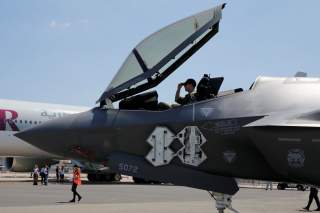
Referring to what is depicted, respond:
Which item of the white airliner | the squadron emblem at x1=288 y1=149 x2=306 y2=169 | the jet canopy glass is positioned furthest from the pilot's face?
the white airliner

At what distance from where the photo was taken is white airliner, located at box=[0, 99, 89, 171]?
1281 inches

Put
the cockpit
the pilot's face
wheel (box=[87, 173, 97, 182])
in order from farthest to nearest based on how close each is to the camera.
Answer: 1. wheel (box=[87, 173, 97, 182])
2. the pilot's face
3. the cockpit

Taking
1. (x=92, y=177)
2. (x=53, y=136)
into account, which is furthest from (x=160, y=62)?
(x=92, y=177)

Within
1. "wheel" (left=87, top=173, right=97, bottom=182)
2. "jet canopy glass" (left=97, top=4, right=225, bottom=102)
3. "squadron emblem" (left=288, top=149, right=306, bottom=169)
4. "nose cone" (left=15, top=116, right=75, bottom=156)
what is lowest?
"wheel" (left=87, top=173, right=97, bottom=182)

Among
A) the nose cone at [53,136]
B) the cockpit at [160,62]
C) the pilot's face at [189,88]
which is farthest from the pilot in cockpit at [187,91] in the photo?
the nose cone at [53,136]

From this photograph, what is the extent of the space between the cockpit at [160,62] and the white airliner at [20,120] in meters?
24.4

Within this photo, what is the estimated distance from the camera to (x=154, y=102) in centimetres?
704

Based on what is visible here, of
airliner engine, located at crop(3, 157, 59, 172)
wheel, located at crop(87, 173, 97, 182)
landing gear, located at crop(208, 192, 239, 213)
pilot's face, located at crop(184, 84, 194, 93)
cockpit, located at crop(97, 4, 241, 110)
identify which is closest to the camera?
landing gear, located at crop(208, 192, 239, 213)

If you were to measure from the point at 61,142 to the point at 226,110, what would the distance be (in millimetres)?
2423

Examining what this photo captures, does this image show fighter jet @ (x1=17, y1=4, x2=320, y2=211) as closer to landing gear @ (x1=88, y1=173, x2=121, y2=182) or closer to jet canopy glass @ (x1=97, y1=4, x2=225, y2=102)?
jet canopy glass @ (x1=97, y1=4, x2=225, y2=102)

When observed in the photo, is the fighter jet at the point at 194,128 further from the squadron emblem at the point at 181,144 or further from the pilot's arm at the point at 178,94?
the pilot's arm at the point at 178,94

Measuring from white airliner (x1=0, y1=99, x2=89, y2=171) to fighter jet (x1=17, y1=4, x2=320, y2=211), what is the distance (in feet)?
80.3

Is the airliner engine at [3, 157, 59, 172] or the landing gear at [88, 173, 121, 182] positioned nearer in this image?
the airliner engine at [3, 157, 59, 172]

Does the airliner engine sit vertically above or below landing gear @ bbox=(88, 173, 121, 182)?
above
